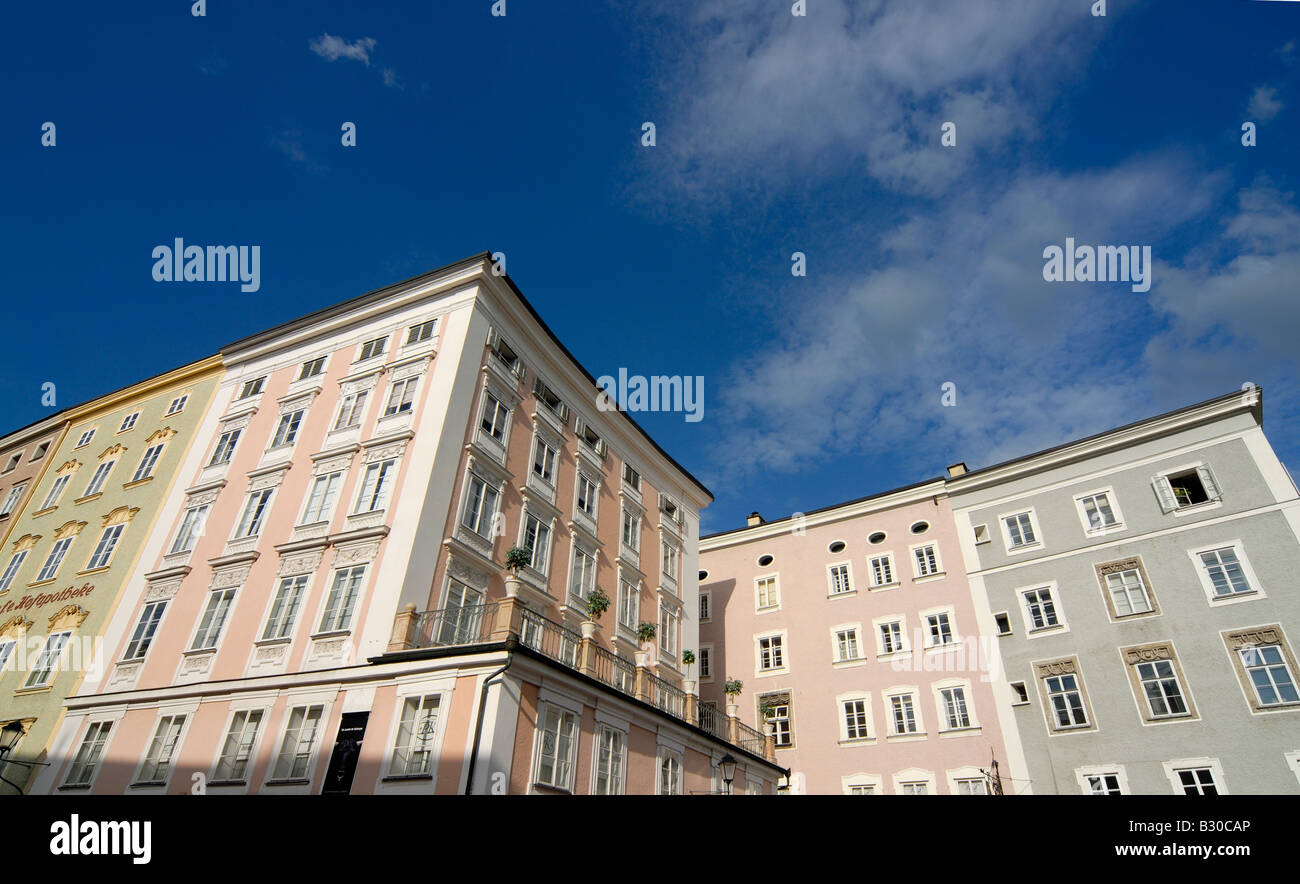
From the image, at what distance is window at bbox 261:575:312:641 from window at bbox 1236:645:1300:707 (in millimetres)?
33538

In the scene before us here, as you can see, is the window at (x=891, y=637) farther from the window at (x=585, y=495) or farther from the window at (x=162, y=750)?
the window at (x=162, y=750)

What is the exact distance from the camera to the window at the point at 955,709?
105ft

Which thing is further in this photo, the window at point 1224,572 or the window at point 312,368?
the window at point 312,368

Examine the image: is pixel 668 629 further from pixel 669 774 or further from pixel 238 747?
pixel 238 747

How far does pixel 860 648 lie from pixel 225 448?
102ft

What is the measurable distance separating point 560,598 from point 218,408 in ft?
59.9

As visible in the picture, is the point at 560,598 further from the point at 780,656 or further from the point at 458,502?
the point at 780,656

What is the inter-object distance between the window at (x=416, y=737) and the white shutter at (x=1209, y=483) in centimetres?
3149

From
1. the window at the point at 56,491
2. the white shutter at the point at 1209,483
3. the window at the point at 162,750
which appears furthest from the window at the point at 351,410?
the white shutter at the point at 1209,483

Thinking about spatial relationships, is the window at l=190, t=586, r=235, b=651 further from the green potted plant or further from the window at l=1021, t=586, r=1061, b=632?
the window at l=1021, t=586, r=1061, b=632

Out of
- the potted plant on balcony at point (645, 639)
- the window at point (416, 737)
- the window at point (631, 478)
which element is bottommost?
the window at point (416, 737)

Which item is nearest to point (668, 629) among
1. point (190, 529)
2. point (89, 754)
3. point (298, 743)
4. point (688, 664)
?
point (688, 664)

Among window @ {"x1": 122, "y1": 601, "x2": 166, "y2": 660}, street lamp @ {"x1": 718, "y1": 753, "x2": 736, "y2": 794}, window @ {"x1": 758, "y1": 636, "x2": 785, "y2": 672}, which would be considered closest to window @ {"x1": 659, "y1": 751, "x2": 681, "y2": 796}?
street lamp @ {"x1": 718, "y1": 753, "x2": 736, "y2": 794}
